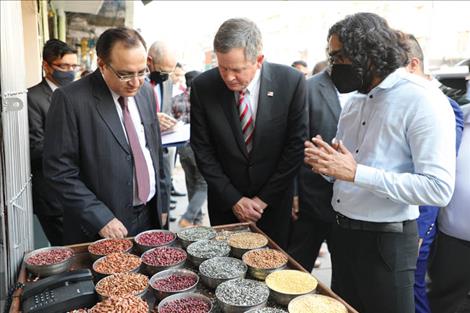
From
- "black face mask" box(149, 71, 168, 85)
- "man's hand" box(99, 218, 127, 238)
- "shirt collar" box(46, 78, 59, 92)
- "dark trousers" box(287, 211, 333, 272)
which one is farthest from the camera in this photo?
"black face mask" box(149, 71, 168, 85)

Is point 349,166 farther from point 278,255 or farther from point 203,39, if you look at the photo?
point 203,39

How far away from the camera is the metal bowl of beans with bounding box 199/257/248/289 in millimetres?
1398

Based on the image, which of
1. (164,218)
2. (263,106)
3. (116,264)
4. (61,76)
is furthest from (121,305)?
(61,76)

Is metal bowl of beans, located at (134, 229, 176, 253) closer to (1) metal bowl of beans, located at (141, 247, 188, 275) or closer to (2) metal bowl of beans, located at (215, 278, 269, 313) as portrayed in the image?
(1) metal bowl of beans, located at (141, 247, 188, 275)

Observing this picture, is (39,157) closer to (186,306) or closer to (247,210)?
(247,210)

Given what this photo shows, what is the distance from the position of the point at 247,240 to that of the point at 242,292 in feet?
1.44

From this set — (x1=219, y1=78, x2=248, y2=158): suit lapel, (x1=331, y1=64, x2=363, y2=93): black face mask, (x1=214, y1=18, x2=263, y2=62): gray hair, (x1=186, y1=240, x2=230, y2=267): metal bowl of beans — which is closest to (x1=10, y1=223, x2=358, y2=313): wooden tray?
(x1=186, y1=240, x2=230, y2=267): metal bowl of beans

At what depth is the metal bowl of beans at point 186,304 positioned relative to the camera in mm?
1253

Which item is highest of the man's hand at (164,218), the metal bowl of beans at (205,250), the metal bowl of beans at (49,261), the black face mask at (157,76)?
the black face mask at (157,76)

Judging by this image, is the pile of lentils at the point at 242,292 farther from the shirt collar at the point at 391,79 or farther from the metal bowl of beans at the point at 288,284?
the shirt collar at the point at 391,79

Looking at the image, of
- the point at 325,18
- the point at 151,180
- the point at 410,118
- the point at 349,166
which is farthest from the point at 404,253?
the point at 325,18

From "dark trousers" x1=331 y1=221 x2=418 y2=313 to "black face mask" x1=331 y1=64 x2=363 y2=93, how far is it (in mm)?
614

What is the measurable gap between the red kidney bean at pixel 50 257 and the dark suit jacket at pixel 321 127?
157cm

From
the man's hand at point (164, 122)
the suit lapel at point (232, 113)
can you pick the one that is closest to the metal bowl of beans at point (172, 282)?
the suit lapel at point (232, 113)
